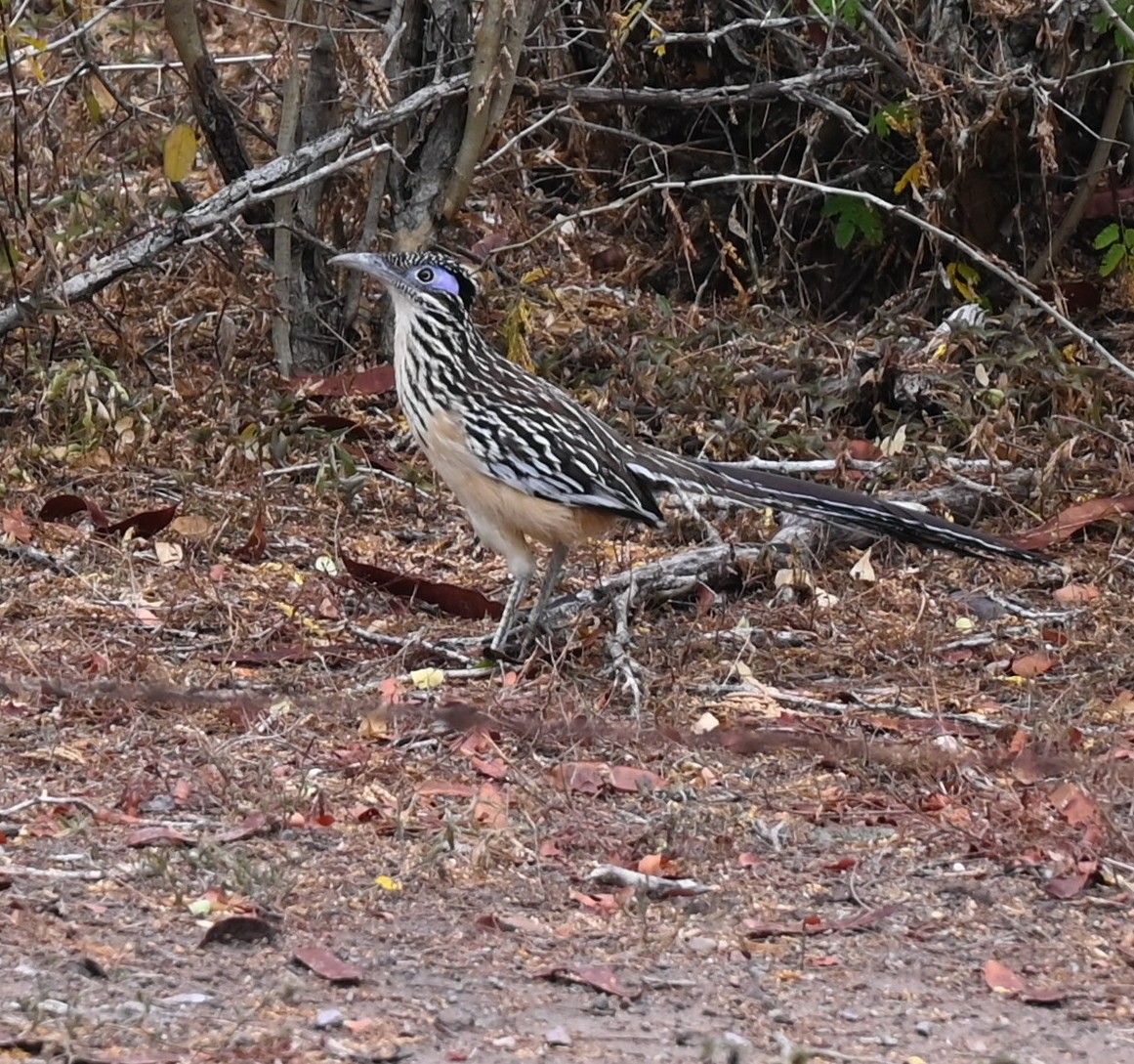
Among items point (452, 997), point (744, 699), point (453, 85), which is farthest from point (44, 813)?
point (453, 85)

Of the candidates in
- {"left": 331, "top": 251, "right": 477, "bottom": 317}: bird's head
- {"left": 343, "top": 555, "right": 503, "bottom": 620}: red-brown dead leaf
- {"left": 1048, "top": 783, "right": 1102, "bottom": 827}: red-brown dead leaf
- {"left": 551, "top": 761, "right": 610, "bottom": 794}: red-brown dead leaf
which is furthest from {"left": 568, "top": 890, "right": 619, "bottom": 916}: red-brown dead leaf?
{"left": 331, "top": 251, "right": 477, "bottom": 317}: bird's head

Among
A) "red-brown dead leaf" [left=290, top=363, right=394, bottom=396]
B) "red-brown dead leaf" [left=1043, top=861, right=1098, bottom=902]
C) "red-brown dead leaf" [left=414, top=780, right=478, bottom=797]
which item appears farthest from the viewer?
"red-brown dead leaf" [left=290, top=363, right=394, bottom=396]

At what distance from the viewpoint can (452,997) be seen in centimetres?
382

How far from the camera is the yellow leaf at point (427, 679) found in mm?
5859

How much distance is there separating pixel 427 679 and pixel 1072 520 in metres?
2.51

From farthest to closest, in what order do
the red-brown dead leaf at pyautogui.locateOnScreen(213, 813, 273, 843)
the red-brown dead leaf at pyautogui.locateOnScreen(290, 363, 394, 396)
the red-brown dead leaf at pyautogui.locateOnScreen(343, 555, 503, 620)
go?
the red-brown dead leaf at pyautogui.locateOnScreen(290, 363, 394, 396), the red-brown dead leaf at pyautogui.locateOnScreen(343, 555, 503, 620), the red-brown dead leaf at pyautogui.locateOnScreen(213, 813, 273, 843)

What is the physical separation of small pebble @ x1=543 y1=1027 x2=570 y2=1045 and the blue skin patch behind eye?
3.27 m

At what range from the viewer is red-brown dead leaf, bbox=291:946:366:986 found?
151 inches

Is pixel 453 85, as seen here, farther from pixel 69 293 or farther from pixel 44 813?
pixel 44 813

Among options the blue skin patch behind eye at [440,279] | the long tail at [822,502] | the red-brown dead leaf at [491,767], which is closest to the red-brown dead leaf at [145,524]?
the blue skin patch behind eye at [440,279]

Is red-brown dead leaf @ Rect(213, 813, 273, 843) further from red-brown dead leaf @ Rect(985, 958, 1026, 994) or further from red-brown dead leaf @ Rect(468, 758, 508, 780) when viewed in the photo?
red-brown dead leaf @ Rect(985, 958, 1026, 994)

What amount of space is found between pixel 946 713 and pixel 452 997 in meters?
2.27

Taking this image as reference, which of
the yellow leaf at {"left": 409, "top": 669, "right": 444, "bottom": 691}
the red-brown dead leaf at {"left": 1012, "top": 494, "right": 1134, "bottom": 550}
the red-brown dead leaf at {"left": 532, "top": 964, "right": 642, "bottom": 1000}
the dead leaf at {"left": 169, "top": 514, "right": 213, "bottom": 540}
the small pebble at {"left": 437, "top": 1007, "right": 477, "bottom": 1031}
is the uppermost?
the small pebble at {"left": 437, "top": 1007, "right": 477, "bottom": 1031}

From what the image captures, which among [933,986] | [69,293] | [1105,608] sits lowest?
[1105,608]
